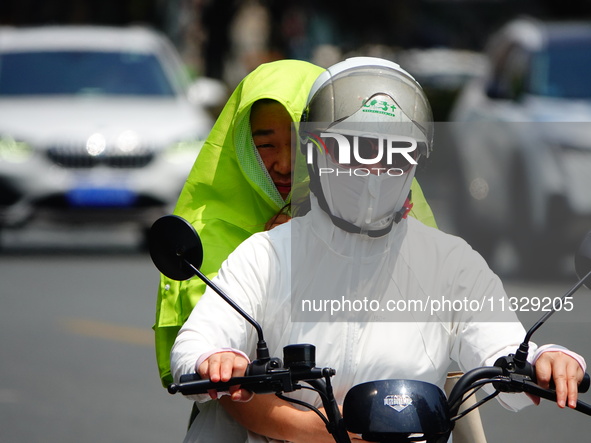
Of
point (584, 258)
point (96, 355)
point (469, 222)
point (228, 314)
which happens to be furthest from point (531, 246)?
point (96, 355)

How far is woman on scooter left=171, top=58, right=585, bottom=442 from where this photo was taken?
8.51ft

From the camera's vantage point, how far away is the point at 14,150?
38.3 ft

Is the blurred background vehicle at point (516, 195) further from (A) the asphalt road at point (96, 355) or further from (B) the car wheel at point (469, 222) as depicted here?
(A) the asphalt road at point (96, 355)

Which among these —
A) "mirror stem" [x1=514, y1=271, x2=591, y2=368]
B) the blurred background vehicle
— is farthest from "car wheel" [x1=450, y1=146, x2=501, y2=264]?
"mirror stem" [x1=514, y1=271, x2=591, y2=368]

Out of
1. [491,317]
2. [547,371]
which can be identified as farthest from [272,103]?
[547,371]

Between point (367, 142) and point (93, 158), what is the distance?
939 cm

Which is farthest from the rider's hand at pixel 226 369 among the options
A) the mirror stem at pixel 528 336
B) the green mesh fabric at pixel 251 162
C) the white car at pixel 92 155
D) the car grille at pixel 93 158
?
the car grille at pixel 93 158

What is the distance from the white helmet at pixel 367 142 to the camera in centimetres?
257

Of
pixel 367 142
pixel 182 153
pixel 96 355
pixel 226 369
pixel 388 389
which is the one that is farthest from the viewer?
pixel 182 153

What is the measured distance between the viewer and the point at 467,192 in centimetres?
282

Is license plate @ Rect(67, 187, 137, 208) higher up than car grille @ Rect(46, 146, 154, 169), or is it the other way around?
car grille @ Rect(46, 146, 154, 169)

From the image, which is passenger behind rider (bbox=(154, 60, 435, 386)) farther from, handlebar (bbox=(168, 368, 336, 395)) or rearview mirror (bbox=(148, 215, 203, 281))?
handlebar (bbox=(168, 368, 336, 395))

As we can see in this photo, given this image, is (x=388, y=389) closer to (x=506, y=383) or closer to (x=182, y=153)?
(x=506, y=383)

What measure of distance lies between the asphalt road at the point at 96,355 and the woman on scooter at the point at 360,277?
131 mm
